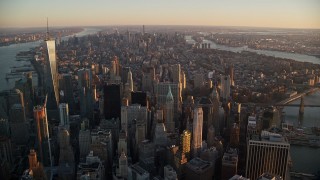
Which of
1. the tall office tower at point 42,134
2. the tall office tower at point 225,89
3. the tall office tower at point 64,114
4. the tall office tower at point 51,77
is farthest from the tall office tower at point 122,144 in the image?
the tall office tower at point 225,89

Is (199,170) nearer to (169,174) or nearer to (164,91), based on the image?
(169,174)

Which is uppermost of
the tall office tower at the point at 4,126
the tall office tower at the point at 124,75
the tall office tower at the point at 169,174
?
the tall office tower at the point at 124,75

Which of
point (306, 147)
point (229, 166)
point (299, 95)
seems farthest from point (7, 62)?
point (299, 95)

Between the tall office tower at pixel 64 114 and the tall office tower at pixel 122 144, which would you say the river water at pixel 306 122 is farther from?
the tall office tower at pixel 64 114

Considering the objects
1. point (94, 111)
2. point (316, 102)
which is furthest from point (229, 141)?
point (94, 111)

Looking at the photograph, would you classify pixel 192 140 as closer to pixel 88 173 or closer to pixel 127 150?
pixel 127 150

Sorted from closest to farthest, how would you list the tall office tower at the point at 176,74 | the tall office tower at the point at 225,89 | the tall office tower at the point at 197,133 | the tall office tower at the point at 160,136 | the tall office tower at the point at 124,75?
the tall office tower at the point at 197,133 < the tall office tower at the point at 160,136 < the tall office tower at the point at 225,89 < the tall office tower at the point at 176,74 < the tall office tower at the point at 124,75
